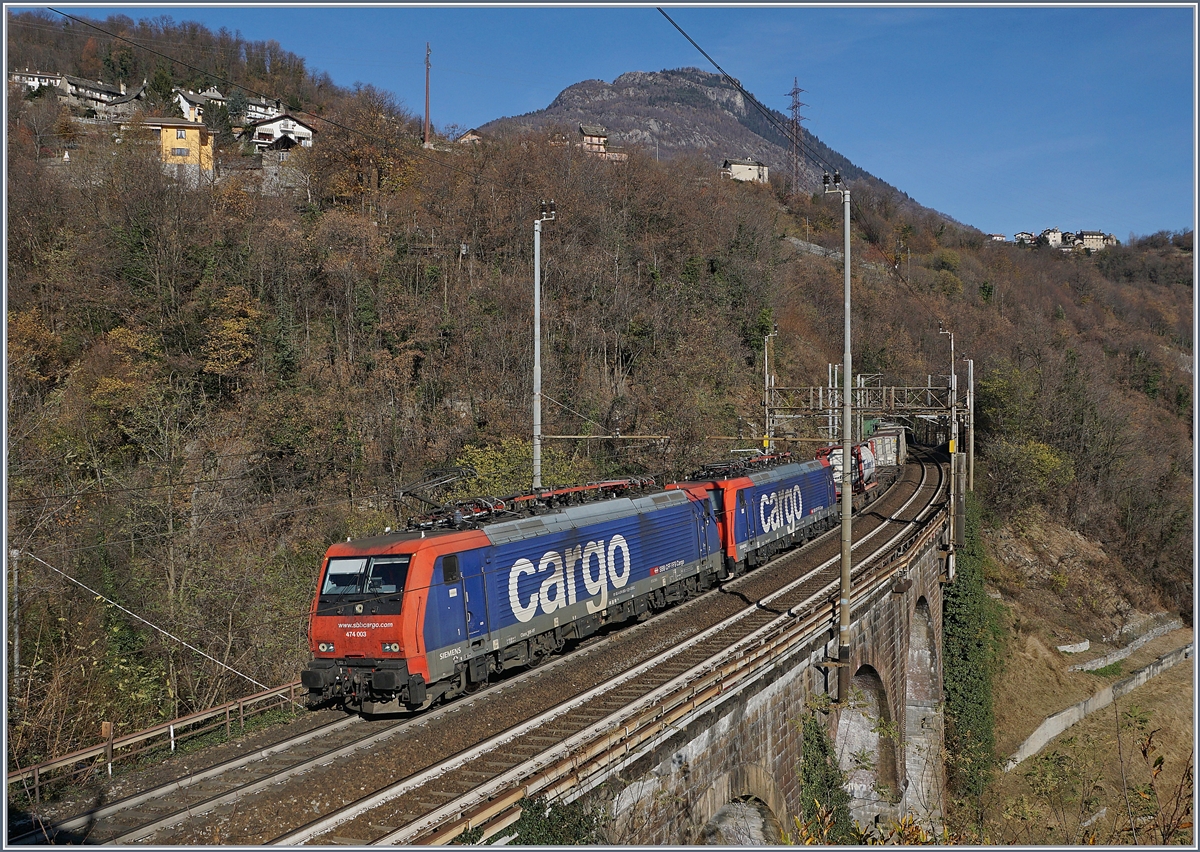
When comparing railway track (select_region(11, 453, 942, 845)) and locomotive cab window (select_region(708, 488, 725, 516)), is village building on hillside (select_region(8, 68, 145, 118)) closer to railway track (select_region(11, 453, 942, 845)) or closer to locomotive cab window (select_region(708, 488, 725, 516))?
locomotive cab window (select_region(708, 488, 725, 516))

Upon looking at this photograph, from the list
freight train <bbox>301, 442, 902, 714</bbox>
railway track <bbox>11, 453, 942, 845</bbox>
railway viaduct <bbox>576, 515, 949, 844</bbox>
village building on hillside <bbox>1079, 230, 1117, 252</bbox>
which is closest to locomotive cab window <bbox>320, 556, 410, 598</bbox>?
freight train <bbox>301, 442, 902, 714</bbox>

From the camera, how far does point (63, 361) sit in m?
36.0

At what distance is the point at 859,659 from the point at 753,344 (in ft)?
134

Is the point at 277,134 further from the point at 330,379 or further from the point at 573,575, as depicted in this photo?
A: the point at 573,575

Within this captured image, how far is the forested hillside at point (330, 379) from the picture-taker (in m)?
22.6

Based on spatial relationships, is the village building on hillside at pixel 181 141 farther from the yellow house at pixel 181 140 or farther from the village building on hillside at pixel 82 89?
the village building on hillside at pixel 82 89

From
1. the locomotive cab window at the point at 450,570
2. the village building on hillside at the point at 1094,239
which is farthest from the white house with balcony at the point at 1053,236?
the locomotive cab window at the point at 450,570

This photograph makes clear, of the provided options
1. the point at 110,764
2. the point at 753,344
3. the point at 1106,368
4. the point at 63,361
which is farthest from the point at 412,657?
the point at 1106,368

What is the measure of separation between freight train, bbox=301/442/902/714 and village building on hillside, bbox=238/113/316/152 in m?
54.6

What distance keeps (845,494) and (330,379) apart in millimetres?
26197

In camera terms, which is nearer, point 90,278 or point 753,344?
point 90,278

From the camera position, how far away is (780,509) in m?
30.6

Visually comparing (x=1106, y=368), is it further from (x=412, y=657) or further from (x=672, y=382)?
(x=412, y=657)

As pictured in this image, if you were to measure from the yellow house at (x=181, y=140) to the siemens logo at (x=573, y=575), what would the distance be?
4439 centimetres
